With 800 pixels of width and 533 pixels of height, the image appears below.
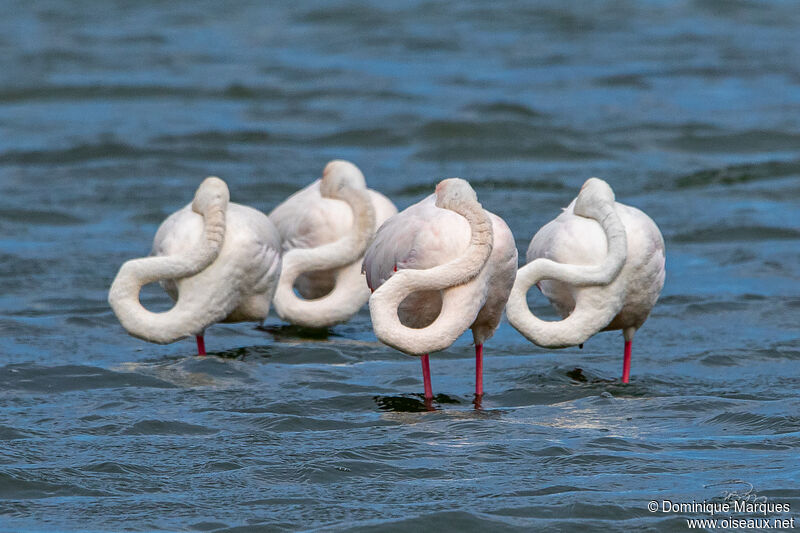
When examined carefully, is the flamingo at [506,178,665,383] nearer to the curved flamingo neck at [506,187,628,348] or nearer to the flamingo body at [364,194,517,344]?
the curved flamingo neck at [506,187,628,348]

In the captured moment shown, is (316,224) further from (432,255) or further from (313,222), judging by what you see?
(432,255)

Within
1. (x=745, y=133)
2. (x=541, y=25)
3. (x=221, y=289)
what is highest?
(x=541, y=25)

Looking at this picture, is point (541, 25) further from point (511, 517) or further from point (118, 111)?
point (511, 517)

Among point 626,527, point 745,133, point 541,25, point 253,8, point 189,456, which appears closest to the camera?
point 626,527

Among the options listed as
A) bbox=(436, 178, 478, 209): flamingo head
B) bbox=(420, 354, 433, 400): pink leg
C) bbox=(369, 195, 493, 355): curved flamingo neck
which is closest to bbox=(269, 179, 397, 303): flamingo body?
bbox=(420, 354, 433, 400): pink leg

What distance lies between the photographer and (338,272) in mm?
9711

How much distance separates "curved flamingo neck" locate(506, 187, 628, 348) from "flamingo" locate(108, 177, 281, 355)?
196cm

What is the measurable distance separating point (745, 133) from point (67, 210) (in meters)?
8.59

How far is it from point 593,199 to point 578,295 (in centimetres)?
59

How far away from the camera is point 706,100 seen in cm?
1945

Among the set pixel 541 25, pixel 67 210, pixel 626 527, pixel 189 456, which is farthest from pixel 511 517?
pixel 541 25

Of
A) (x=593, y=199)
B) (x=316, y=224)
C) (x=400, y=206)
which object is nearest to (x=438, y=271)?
(x=593, y=199)

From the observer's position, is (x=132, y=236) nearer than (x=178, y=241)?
No

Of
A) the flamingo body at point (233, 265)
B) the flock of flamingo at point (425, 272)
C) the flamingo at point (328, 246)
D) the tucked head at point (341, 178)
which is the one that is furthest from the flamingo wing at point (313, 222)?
the flamingo body at point (233, 265)
